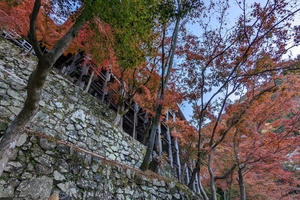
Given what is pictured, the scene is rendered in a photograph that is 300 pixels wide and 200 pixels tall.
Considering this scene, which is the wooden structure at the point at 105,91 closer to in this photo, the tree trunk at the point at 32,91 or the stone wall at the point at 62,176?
the stone wall at the point at 62,176

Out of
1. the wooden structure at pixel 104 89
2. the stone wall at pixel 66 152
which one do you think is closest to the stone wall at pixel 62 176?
the stone wall at pixel 66 152

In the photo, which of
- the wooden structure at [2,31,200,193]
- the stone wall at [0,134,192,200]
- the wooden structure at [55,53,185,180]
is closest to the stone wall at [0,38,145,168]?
the wooden structure at [2,31,200,193]

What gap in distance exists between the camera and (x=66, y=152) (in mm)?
3604

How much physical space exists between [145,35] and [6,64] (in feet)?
16.8

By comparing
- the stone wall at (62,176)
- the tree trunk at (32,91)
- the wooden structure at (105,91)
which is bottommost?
the stone wall at (62,176)

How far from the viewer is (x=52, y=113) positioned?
17.5 feet

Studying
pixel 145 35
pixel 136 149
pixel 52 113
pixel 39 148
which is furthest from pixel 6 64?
pixel 136 149

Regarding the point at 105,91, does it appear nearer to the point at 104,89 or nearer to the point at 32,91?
the point at 104,89

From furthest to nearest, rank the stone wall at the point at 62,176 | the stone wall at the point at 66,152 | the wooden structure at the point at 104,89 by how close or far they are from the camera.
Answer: the wooden structure at the point at 104,89 < the stone wall at the point at 66,152 < the stone wall at the point at 62,176

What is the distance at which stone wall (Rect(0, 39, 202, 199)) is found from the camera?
2961 mm

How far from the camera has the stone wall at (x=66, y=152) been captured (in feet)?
9.71

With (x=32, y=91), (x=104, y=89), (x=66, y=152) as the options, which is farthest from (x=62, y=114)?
(x=104, y=89)

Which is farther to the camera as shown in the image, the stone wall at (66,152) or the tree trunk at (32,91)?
the stone wall at (66,152)

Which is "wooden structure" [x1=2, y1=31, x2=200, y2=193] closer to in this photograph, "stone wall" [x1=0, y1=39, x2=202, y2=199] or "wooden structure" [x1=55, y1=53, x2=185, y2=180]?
"wooden structure" [x1=55, y1=53, x2=185, y2=180]
